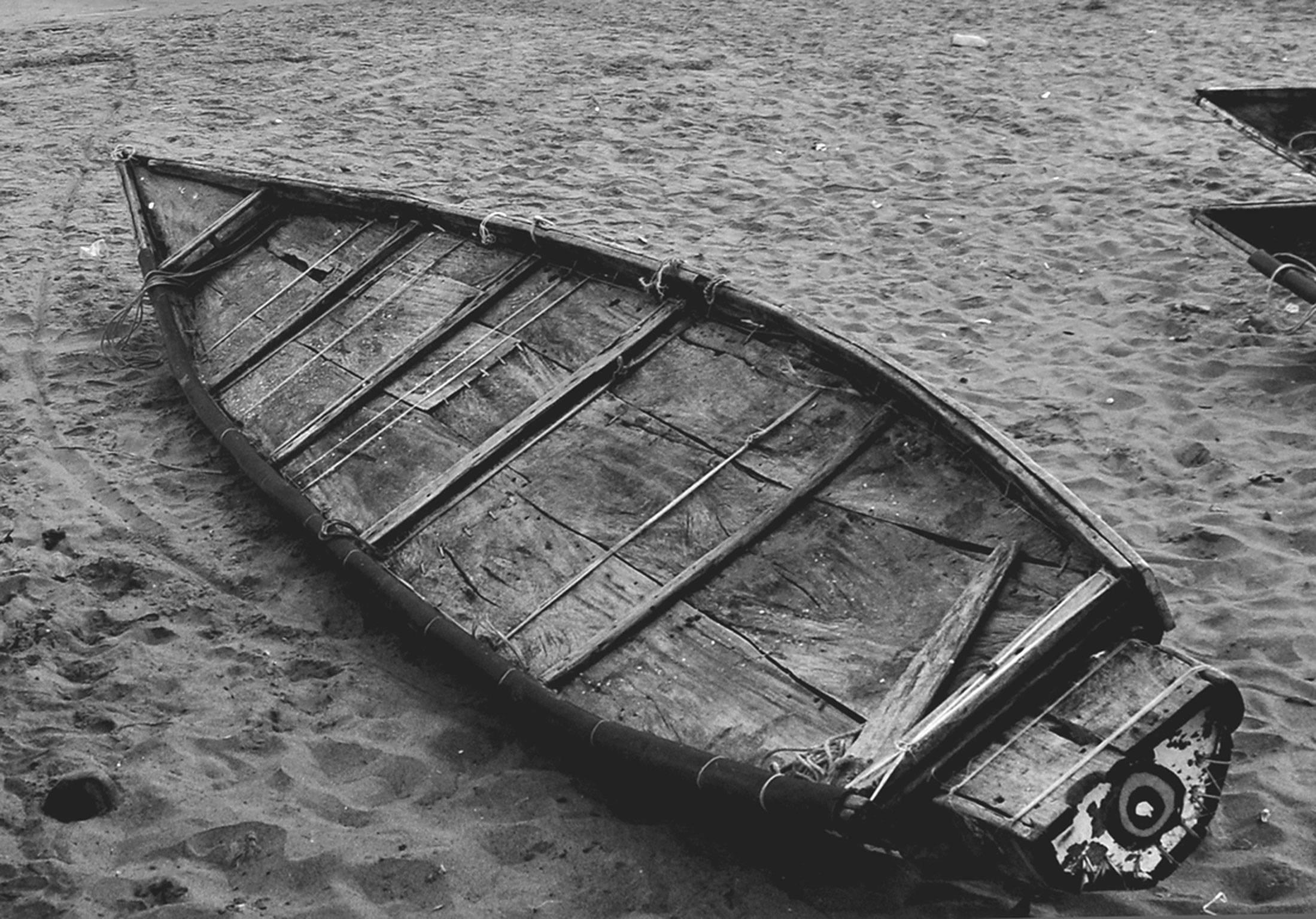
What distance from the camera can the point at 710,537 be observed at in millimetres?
3908

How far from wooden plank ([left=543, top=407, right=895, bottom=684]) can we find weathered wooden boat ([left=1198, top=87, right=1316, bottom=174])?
3.85 m

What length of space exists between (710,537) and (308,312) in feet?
8.87

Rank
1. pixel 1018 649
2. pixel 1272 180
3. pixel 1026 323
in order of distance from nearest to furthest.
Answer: pixel 1018 649 → pixel 1026 323 → pixel 1272 180

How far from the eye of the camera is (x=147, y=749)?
3877 millimetres

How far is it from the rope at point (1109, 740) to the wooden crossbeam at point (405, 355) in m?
3.32

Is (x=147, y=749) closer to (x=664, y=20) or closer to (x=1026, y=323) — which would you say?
(x=1026, y=323)

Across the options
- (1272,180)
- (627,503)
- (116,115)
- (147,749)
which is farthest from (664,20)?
(147,749)

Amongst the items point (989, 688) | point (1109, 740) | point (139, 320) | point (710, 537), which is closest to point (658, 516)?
point (710, 537)

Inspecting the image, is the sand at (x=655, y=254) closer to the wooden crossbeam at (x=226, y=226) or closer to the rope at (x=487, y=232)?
the wooden crossbeam at (x=226, y=226)

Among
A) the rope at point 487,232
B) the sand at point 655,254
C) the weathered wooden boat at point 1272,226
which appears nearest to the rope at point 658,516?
the sand at point 655,254

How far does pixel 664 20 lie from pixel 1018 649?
34.6ft

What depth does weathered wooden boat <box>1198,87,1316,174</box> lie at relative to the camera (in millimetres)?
6613

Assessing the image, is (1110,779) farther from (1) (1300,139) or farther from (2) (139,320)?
(2) (139,320)

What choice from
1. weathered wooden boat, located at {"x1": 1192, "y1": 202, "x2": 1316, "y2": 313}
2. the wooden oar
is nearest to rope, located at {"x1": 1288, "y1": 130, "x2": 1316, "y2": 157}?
weathered wooden boat, located at {"x1": 1192, "y1": 202, "x2": 1316, "y2": 313}
